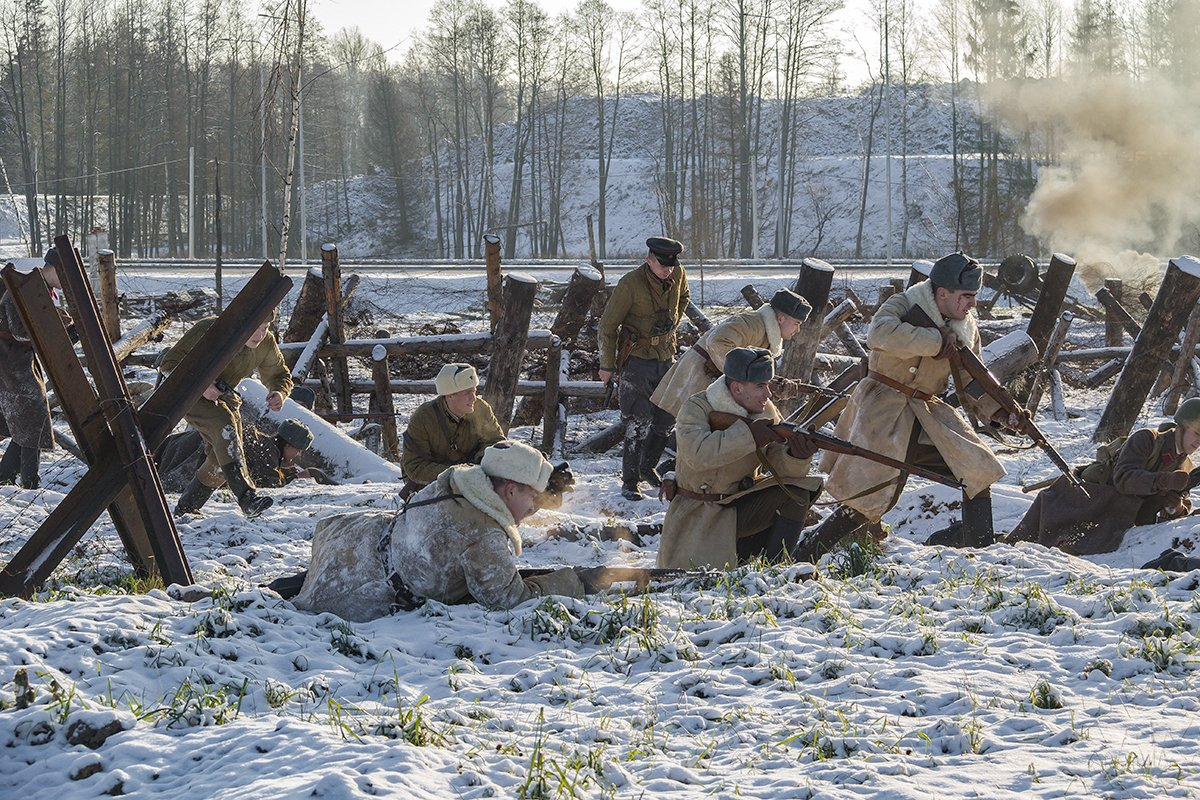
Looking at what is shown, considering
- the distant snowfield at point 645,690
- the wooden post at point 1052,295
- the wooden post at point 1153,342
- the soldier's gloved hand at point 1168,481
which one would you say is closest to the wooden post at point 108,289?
the distant snowfield at point 645,690

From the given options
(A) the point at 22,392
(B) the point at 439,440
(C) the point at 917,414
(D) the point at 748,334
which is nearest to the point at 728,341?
(D) the point at 748,334

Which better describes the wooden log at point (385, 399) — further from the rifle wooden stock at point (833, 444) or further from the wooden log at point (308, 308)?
the rifle wooden stock at point (833, 444)

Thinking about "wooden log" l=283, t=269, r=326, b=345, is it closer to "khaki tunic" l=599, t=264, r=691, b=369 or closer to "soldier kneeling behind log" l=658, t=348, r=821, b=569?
"khaki tunic" l=599, t=264, r=691, b=369

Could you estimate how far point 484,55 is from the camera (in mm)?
47000

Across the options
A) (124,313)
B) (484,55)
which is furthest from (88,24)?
(124,313)

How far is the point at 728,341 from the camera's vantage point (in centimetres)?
841

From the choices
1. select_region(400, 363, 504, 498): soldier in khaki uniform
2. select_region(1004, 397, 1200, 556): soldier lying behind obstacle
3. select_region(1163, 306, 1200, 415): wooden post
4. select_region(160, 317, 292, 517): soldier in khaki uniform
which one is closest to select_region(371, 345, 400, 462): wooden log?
select_region(160, 317, 292, 517): soldier in khaki uniform

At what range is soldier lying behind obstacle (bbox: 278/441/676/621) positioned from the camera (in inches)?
203

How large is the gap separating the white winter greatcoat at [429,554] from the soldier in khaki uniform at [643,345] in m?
4.22

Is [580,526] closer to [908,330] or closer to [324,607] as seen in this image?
[908,330]

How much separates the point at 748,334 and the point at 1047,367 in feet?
19.8

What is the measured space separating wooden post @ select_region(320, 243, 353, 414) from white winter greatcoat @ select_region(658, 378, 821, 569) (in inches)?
271

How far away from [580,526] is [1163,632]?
430 cm

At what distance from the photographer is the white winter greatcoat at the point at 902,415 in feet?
23.8
